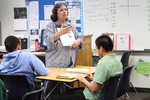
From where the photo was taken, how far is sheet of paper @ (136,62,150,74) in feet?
15.0

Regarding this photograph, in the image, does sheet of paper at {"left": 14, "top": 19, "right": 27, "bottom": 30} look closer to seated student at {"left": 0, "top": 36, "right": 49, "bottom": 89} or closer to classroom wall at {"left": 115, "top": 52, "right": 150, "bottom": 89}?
classroom wall at {"left": 115, "top": 52, "right": 150, "bottom": 89}

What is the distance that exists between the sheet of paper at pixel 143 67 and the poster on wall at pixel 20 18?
2.48 m

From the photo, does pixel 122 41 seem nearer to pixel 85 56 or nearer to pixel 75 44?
pixel 85 56

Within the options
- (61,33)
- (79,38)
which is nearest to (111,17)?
(79,38)

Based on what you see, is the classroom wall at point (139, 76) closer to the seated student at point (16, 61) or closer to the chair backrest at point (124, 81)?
the chair backrest at point (124, 81)

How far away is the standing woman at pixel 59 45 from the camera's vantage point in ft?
9.78

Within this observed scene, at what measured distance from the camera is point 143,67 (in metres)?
4.59

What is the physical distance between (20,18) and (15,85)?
3260 millimetres

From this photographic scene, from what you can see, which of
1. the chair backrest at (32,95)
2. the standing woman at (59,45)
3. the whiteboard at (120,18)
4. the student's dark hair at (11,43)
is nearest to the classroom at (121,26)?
the whiteboard at (120,18)

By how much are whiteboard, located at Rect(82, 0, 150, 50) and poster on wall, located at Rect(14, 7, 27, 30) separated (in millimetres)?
1342

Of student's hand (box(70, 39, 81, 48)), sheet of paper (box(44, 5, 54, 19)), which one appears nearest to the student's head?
student's hand (box(70, 39, 81, 48))

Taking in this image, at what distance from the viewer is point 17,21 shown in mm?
5523

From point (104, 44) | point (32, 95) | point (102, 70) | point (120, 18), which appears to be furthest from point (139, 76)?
point (32, 95)

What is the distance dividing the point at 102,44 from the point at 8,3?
3662mm
